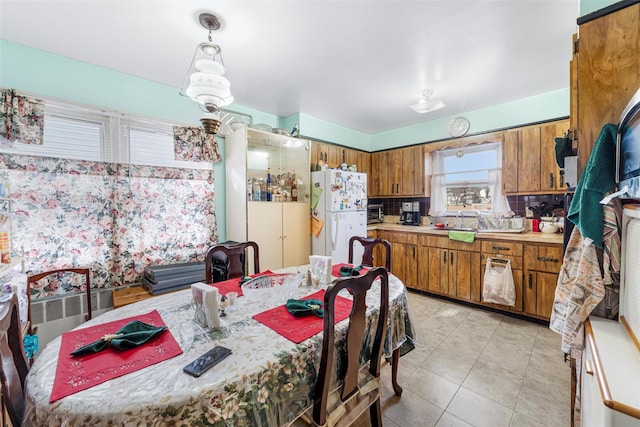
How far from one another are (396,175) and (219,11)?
3.38 meters

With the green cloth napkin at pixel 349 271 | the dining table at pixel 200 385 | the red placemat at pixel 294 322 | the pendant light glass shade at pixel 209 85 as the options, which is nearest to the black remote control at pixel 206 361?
the dining table at pixel 200 385

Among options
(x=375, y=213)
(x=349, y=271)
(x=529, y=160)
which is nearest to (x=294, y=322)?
(x=349, y=271)

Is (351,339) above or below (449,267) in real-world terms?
above

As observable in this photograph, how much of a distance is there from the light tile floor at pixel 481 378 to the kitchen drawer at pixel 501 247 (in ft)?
2.53

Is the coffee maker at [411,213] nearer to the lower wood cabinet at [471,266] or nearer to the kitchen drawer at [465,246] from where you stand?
the lower wood cabinet at [471,266]

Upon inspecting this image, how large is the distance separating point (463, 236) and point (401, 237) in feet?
2.87

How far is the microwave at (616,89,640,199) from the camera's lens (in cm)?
94

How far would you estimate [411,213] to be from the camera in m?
4.33

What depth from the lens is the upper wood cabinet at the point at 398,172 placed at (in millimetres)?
4090

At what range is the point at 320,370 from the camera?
3.39ft

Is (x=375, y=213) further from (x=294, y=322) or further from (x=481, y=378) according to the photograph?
(x=294, y=322)

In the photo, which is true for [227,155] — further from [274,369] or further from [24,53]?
[274,369]

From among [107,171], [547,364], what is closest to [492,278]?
[547,364]

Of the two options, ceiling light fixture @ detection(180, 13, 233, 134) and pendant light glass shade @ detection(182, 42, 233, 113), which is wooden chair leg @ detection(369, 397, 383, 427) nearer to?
ceiling light fixture @ detection(180, 13, 233, 134)
